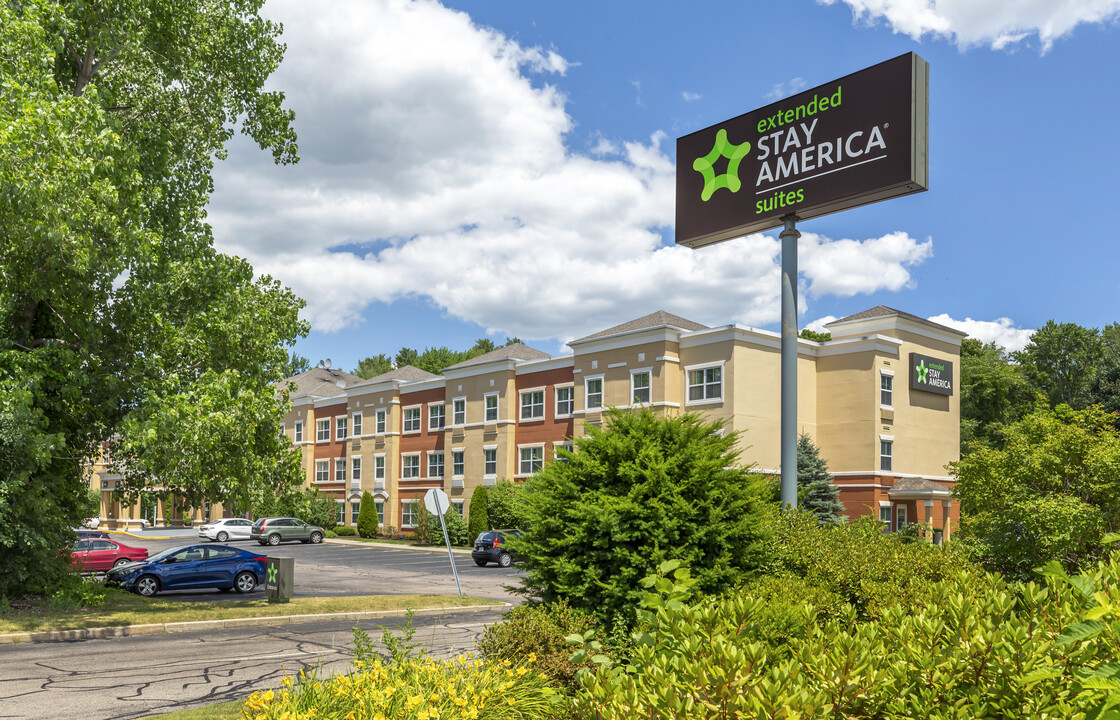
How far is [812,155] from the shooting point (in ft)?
46.0

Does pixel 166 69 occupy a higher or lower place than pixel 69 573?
higher

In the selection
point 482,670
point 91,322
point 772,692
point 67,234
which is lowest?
point 482,670

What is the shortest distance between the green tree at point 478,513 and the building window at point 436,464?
6.59 meters

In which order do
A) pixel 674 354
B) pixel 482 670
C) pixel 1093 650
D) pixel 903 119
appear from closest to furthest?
pixel 1093 650
pixel 482 670
pixel 903 119
pixel 674 354

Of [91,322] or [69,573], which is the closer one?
[91,322]

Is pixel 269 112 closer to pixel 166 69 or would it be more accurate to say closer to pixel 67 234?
pixel 166 69

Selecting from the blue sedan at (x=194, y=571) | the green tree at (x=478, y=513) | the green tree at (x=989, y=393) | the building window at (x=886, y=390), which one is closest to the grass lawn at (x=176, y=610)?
the blue sedan at (x=194, y=571)

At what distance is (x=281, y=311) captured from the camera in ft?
73.6

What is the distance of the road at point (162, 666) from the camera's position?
1079 centimetres

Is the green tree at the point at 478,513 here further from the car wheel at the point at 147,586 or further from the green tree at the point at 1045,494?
the green tree at the point at 1045,494

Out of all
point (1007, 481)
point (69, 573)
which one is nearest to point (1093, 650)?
point (1007, 481)

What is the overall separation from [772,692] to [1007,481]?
34.0 ft

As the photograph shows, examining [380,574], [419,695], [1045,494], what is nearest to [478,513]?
[380,574]

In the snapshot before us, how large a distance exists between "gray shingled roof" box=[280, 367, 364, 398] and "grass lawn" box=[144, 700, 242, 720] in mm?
63289
